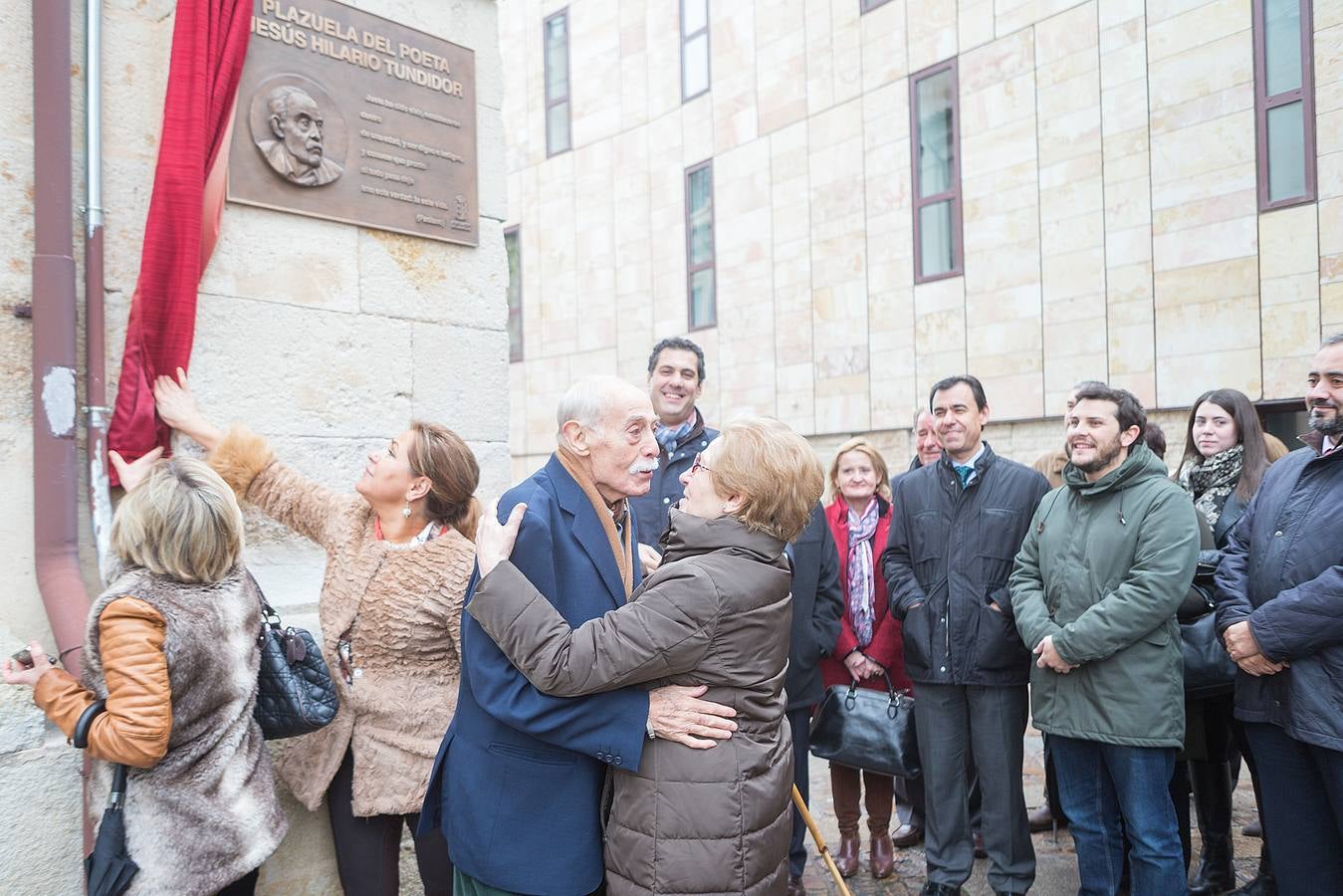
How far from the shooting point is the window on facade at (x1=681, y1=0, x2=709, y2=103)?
45.7 ft

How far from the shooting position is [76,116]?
10.0 feet

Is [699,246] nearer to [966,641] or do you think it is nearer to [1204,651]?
[966,641]

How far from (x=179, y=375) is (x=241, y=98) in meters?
0.99

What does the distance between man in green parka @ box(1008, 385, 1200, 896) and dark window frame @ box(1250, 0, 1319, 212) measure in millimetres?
6206

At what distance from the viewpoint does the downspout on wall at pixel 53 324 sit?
2.86m

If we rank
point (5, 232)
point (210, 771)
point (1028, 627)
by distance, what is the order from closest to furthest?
point (210, 771) → point (5, 232) → point (1028, 627)

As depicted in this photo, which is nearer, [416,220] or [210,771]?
[210,771]

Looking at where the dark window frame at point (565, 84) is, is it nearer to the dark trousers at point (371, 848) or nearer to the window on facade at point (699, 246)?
the window on facade at point (699, 246)

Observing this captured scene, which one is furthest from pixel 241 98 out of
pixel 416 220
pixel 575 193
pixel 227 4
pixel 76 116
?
pixel 575 193

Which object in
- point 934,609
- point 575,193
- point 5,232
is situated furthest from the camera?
point 575,193

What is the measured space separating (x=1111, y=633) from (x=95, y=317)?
3.53 metres

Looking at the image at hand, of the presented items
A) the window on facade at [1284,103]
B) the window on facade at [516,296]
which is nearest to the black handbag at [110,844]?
the window on facade at [1284,103]

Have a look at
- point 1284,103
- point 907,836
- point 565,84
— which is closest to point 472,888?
point 907,836

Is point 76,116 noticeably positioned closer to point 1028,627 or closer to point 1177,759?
point 1028,627
